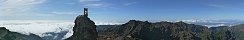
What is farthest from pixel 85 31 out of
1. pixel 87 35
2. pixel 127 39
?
pixel 127 39

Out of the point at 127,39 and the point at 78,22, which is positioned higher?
the point at 78,22

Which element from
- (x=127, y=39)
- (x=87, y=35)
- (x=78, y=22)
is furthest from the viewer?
(x=127, y=39)

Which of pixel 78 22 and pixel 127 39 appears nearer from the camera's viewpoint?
pixel 78 22

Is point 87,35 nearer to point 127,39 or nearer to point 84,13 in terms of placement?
point 84,13

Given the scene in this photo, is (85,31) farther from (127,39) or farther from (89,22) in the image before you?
(127,39)

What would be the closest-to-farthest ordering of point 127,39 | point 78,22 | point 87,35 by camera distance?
1. point 87,35
2. point 78,22
3. point 127,39

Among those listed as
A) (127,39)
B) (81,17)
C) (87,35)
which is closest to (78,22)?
(81,17)
